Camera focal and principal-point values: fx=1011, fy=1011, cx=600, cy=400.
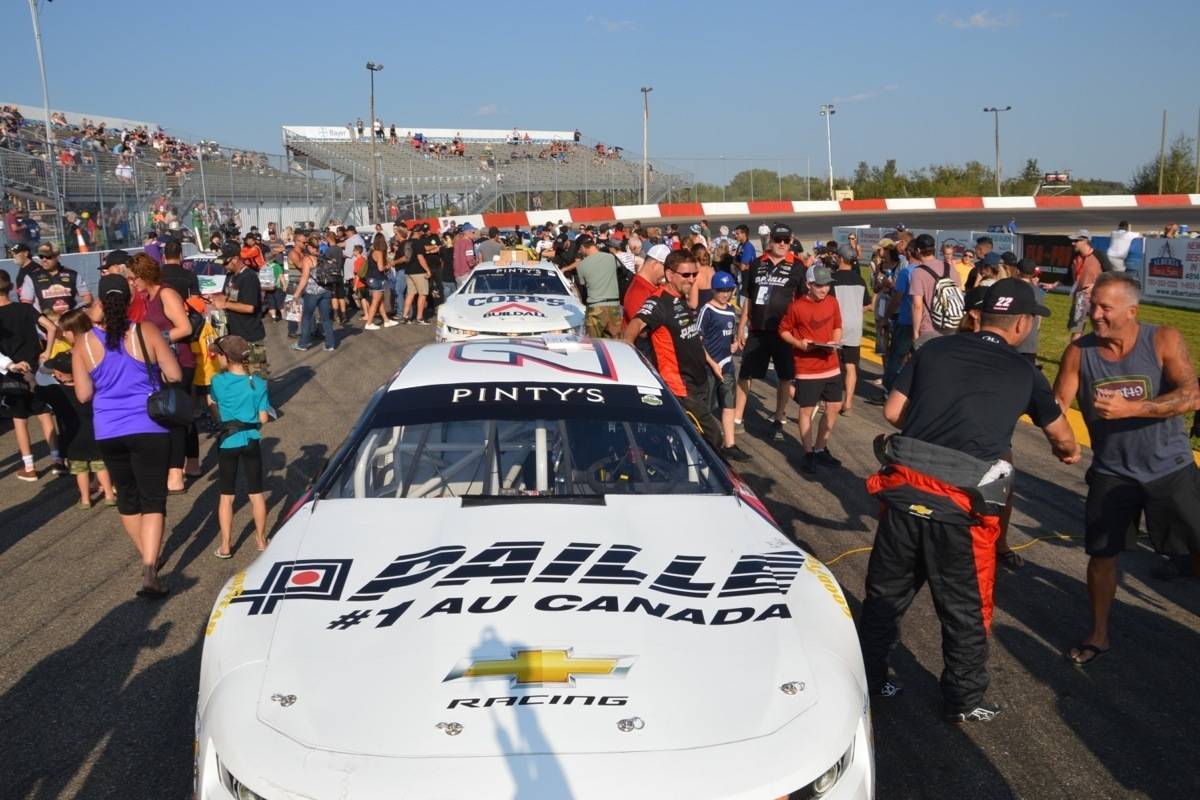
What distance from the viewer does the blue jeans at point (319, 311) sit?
52.4 ft

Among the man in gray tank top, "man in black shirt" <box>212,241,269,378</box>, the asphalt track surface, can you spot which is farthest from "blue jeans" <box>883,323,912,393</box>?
"man in black shirt" <box>212,241,269,378</box>

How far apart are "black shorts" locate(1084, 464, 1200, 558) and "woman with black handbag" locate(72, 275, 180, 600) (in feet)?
15.8

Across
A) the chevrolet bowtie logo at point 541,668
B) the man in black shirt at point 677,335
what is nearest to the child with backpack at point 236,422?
the man in black shirt at point 677,335

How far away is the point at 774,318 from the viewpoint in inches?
379

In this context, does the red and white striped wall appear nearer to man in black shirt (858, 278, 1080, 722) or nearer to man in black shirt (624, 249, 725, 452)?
man in black shirt (624, 249, 725, 452)

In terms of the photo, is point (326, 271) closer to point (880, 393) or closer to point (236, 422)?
point (880, 393)

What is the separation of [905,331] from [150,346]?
7484 mm

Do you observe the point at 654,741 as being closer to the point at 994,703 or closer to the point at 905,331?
the point at 994,703

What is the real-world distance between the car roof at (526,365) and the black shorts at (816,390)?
3278mm

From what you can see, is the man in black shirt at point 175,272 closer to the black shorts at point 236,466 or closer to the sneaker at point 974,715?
the black shorts at point 236,466

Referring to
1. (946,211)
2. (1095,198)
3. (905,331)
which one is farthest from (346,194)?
(1095,198)

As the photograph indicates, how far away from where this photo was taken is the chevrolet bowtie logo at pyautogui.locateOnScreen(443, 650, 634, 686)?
2.94 metres

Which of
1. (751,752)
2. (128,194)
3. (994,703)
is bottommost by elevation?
(994,703)

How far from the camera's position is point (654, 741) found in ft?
8.88
